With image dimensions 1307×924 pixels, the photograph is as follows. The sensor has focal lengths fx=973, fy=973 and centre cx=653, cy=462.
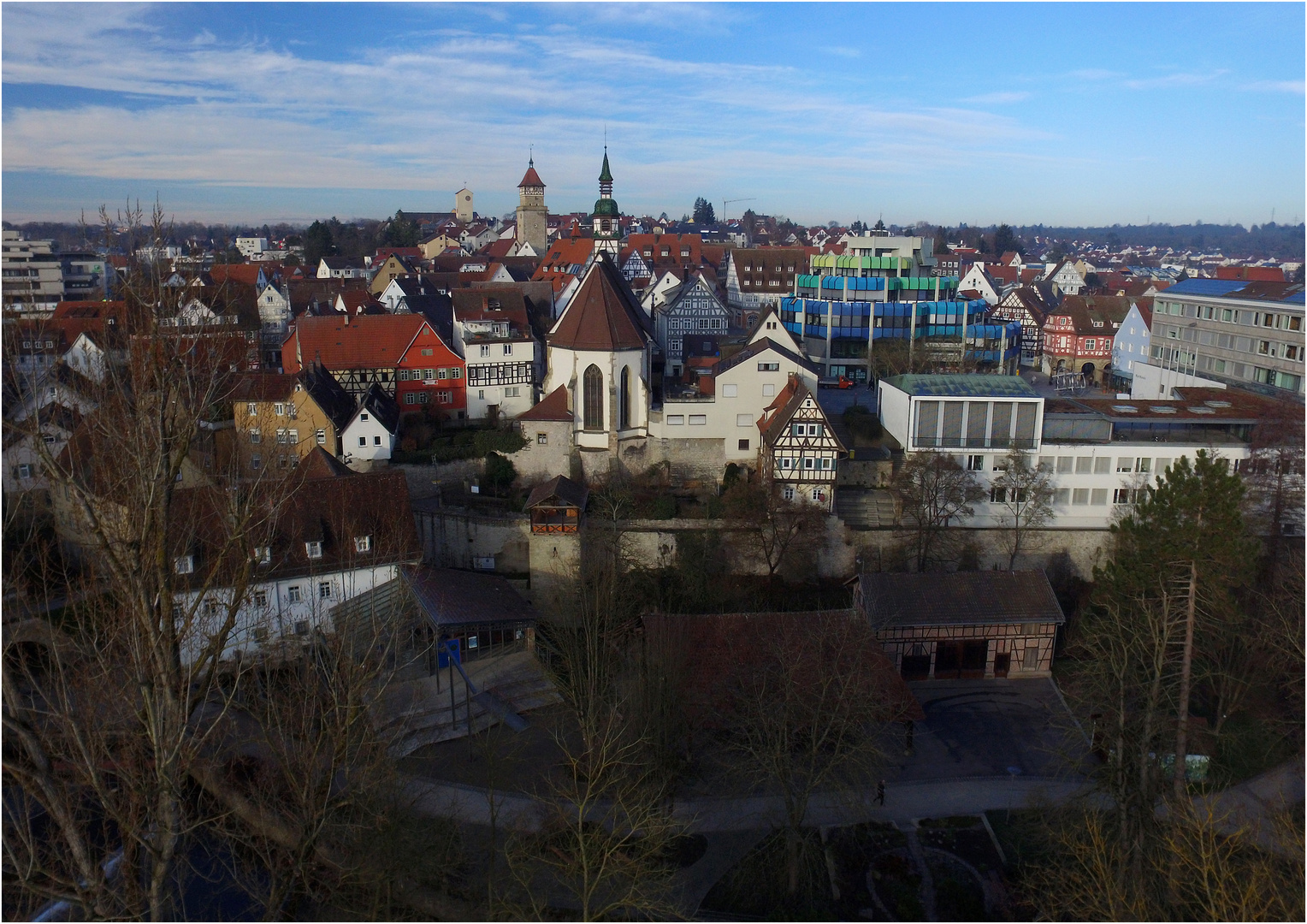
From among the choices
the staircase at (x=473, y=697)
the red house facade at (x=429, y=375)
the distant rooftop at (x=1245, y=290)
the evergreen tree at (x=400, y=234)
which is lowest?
the staircase at (x=473, y=697)

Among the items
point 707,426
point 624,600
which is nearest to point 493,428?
point 707,426

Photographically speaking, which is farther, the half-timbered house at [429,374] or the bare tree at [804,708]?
the half-timbered house at [429,374]

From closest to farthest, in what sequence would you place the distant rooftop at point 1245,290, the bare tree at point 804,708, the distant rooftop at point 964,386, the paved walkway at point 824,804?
the bare tree at point 804,708, the paved walkway at point 824,804, the distant rooftop at point 964,386, the distant rooftop at point 1245,290

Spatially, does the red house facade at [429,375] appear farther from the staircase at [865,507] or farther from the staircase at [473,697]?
the staircase at [865,507]

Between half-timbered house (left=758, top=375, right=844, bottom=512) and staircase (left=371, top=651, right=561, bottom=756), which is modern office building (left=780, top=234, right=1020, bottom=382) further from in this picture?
staircase (left=371, top=651, right=561, bottom=756)

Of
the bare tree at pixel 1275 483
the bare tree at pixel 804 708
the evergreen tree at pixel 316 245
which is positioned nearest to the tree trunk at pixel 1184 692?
the bare tree at pixel 804 708

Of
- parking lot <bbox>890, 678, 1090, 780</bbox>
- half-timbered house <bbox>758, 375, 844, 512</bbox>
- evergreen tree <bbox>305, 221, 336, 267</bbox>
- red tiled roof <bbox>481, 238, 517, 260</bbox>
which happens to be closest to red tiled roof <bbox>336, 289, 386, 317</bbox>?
half-timbered house <bbox>758, 375, 844, 512</bbox>

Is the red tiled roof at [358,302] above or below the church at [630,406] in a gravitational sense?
above
